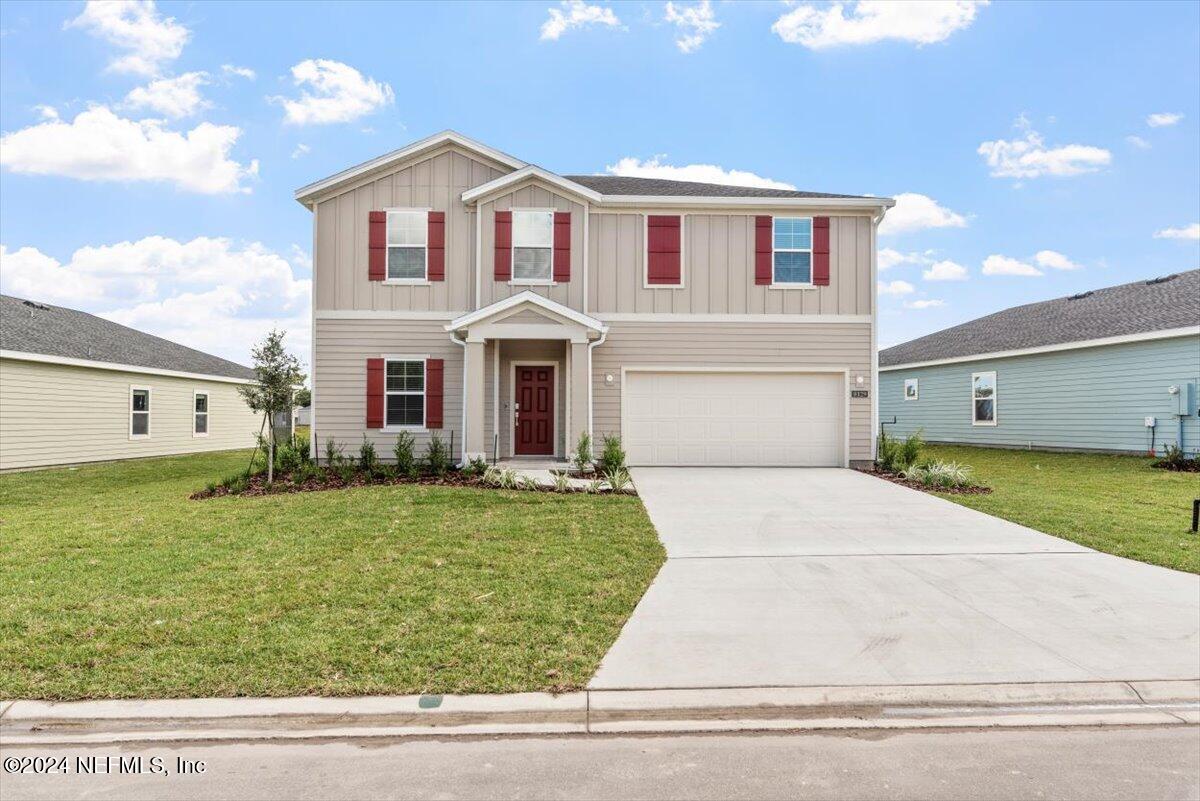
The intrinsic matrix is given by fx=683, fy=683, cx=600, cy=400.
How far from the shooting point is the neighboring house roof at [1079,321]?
17.2m

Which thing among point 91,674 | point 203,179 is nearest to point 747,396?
point 91,674

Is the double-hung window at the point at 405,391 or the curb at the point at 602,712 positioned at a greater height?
the double-hung window at the point at 405,391

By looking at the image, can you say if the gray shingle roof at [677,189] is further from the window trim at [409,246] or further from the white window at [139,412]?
the white window at [139,412]

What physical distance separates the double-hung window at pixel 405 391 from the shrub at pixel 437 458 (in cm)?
83

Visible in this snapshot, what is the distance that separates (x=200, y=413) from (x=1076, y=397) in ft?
86.2

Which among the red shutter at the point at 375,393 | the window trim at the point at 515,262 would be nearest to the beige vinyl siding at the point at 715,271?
the window trim at the point at 515,262

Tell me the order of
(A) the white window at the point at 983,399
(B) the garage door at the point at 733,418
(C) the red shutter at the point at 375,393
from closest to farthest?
(C) the red shutter at the point at 375,393 < (B) the garage door at the point at 733,418 < (A) the white window at the point at 983,399

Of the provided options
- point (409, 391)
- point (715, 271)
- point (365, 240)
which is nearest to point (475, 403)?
point (409, 391)

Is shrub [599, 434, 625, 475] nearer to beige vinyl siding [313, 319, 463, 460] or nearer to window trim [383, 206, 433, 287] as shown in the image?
beige vinyl siding [313, 319, 463, 460]

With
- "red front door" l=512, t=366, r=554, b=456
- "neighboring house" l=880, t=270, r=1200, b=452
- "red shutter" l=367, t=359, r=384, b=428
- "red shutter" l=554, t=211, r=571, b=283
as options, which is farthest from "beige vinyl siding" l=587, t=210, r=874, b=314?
"neighboring house" l=880, t=270, r=1200, b=452

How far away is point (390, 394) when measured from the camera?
14.1 meters

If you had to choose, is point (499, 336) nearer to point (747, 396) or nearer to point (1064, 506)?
point (747, 396)

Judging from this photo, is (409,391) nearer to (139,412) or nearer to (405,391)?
(405,391)

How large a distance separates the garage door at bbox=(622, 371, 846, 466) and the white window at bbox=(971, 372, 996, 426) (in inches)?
392
